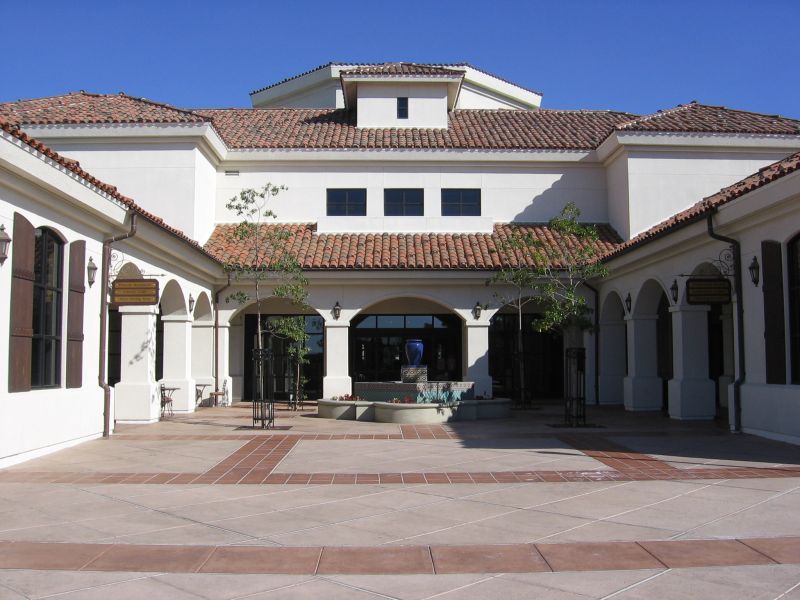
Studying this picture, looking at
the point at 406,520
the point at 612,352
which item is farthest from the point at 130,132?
the point at 406,520

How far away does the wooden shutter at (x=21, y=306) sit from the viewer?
10266 millimetres

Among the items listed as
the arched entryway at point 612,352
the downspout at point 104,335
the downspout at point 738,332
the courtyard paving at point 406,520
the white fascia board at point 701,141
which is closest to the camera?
the courtyard paving at point 406,520

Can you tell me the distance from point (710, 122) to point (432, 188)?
8804 mm

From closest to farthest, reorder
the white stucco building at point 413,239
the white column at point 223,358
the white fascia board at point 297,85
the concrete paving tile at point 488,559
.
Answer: the concrete paving tile at point 488,559
the white stucco building at point 413,239
the white column at point 223,358
the white fascia board at point 297,85

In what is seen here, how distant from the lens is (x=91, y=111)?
2205 centimetres

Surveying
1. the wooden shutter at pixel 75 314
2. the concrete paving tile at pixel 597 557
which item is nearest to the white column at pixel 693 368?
the concrete paving tile at pixel 597 557

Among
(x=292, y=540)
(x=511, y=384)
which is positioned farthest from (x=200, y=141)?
(x=292, y=540)

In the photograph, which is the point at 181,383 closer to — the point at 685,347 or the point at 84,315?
the point at 84,315

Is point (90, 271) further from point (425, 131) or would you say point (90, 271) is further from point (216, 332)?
point (425, 131)

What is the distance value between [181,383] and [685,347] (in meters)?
11.8

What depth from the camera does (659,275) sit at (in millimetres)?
17469

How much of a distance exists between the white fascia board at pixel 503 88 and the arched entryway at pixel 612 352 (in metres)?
13.0

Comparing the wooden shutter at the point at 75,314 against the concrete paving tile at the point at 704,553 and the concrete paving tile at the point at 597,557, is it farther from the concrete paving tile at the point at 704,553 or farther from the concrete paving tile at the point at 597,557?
the concrete paving tile at the point at 704,553

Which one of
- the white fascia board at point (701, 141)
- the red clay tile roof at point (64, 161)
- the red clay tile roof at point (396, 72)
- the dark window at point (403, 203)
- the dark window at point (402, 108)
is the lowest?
the red clay tile roof at point (64, 161)
